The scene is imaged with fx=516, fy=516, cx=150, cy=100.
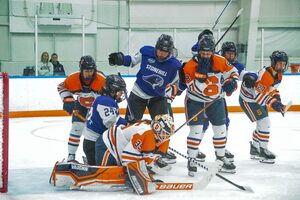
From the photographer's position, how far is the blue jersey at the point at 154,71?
3831 mm

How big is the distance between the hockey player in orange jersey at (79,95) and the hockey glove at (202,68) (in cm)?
69

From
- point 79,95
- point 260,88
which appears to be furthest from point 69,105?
point 260,88

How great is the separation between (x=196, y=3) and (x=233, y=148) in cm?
694

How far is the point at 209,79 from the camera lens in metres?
3.68

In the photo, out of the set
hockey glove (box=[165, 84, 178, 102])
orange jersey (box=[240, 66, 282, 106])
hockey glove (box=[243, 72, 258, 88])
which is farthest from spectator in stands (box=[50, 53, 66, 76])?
hockey glove (box=[243, 72, 258, 88])

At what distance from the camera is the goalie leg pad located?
303 centimetres

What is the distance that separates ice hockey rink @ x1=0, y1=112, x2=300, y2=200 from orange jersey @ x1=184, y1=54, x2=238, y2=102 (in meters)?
0.58

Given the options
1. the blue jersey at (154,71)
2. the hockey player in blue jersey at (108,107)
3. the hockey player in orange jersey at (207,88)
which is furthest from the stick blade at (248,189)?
the blue jersey at (154,71)

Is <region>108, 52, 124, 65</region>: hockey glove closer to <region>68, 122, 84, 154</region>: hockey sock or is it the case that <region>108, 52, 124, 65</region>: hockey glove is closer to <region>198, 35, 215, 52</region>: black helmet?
<region>68, 122, 84, 154</region>: hockey sock

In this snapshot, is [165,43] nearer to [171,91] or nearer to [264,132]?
[171,91]

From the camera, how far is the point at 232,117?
7230 mm

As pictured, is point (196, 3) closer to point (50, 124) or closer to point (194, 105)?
point (50, 124)

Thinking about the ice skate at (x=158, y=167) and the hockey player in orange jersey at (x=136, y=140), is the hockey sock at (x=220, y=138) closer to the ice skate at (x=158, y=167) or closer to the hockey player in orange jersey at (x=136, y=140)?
the ice skate at (x=158, y=167)

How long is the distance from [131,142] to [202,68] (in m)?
0.88
